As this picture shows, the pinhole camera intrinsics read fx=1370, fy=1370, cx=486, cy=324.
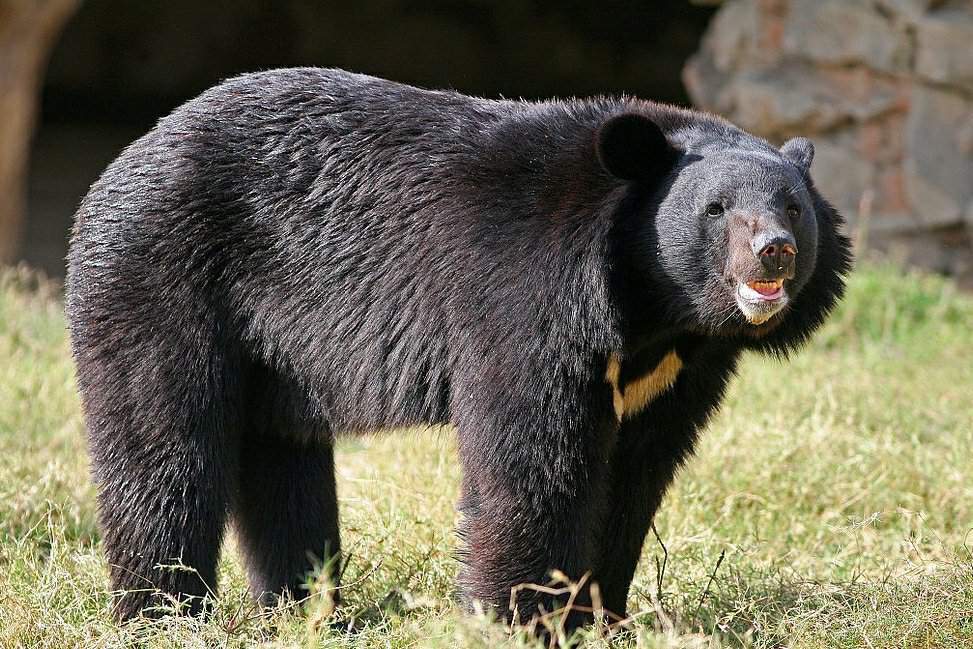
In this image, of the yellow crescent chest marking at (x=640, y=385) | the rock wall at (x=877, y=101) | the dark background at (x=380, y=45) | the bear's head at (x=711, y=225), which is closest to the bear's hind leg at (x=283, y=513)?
the yellow crescent chest marking at (x=640, y=385)

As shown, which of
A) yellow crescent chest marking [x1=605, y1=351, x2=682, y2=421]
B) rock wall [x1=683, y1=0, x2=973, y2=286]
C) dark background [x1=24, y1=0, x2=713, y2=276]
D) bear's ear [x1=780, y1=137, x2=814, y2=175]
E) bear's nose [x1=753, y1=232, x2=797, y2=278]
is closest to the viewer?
bear's nose [x1=753, y1=232, x2=797, y2=278]

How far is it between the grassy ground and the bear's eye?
3.40 ft

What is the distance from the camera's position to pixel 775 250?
335 cm

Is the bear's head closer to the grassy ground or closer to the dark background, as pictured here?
the grassy ground

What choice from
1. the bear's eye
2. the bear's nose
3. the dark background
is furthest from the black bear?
the dark background

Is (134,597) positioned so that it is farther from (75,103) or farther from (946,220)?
(75,103)

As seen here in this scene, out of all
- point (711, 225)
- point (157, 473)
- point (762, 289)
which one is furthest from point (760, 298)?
point (157, 473)

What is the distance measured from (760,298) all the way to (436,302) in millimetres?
898

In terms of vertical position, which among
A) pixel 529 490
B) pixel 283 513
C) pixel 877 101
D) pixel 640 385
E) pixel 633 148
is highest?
pixel 877 101

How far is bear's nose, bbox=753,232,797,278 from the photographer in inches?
132

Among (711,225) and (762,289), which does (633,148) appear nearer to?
(711,225)

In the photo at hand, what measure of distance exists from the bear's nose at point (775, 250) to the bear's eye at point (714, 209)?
6.5 inches

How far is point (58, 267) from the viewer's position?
1371 cm

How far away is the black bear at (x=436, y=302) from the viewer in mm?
3547
